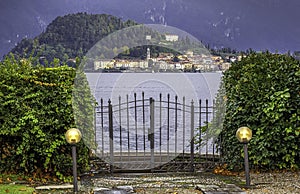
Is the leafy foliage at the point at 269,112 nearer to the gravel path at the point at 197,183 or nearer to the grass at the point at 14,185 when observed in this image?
the gravel path at the point at 197,183

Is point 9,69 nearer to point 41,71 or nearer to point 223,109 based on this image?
point 41,71

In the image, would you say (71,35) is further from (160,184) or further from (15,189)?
(160,184)

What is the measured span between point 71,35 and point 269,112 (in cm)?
587

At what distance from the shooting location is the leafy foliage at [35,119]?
5793 mm

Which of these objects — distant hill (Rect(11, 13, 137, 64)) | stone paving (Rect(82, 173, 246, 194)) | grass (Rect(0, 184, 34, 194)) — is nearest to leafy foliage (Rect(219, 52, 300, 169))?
stone paving (Rect(82, 173, 246, 194))

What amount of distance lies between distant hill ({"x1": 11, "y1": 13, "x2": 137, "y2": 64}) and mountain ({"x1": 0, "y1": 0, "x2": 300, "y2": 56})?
0.92 feet

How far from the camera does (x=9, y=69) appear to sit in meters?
6.14

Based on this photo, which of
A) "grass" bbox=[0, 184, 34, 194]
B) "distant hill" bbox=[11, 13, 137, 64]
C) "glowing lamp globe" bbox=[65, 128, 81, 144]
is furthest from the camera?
"distant hill" bbox=[11, 13, 137, 64]

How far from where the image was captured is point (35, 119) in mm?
5730

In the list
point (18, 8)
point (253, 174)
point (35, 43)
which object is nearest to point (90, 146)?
point (35, 43)

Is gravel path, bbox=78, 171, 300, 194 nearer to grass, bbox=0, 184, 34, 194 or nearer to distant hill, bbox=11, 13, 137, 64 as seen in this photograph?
grass, bbox=0, 184, 34, 194

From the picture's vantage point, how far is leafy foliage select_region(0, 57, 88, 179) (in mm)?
5793

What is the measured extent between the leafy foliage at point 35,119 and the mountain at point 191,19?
90.5 inches

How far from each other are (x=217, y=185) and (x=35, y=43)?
13.9 ft
